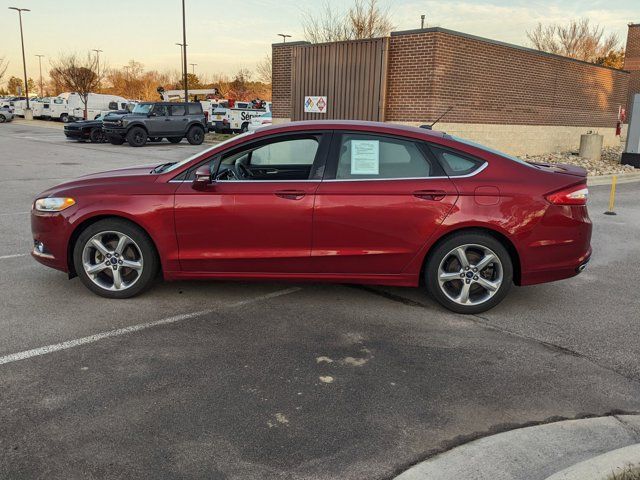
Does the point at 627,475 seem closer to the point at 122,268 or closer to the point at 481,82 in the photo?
the point at 122,268

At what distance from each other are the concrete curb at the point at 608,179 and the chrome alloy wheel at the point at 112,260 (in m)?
12.6

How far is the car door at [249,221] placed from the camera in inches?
188

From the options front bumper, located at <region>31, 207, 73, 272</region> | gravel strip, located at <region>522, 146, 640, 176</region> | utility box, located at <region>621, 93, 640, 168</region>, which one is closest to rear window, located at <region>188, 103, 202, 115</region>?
gravel strip, located at <region>522, 146, 640, 176</region>

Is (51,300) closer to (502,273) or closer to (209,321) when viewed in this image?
(209,321)

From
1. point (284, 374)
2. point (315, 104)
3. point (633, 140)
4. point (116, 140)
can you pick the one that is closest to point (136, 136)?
point (116, 140)

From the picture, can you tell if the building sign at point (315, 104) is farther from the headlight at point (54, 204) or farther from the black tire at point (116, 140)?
the headlight at point (54, 204)

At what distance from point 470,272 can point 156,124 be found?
2129 cm

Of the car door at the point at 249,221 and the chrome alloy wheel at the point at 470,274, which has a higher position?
the car door at the point at 249,221

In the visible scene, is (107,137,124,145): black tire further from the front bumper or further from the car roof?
the car roof

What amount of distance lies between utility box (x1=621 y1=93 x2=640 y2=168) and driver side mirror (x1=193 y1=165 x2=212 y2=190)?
1767 centimetres

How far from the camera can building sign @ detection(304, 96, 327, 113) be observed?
1803cm

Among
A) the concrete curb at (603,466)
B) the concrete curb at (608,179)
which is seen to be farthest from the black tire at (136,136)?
the concrete curb at (603,466)

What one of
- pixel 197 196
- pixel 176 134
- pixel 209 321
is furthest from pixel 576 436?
pixel 176 134

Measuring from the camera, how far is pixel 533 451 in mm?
2902
